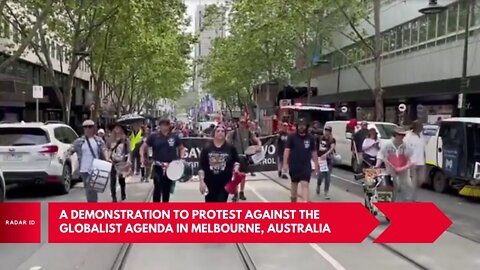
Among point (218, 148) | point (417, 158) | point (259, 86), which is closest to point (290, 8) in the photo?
point (417, 158)

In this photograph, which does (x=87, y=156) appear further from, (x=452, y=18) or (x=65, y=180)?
(x=452, y=18)

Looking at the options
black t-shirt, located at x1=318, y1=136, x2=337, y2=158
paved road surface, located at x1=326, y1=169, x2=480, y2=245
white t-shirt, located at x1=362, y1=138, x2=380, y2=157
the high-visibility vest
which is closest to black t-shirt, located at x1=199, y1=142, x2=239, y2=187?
paved road surface, located at x1=326, y1=169, x2=480, y2=245

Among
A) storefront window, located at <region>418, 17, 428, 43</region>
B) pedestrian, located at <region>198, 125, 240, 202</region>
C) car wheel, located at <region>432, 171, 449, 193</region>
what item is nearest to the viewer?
pedestrian, located at <region>198, 125, 240, 202</region>

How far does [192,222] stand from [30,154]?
7.96 m

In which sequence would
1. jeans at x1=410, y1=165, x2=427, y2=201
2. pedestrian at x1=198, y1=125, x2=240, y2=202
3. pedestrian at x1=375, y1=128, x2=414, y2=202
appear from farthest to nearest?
jeans at x1=410, y1=165, x2=427, y2=201, pedestrian at x1=375, y1=128, x2=414, y2=202, pedestrian at x1=198, y1=125, x2=240, y2=202

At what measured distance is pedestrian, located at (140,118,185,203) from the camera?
9.53 m

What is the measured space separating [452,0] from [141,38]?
13.8 m

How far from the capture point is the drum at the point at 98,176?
343 inches

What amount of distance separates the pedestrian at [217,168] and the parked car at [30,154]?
568 centimetres

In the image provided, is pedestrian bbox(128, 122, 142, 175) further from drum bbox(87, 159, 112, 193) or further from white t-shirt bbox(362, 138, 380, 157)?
drum bbox(87, 159, 112, 193)

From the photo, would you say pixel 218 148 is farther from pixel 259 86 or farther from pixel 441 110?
pixel 259 86

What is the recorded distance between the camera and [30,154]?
43.8 ft

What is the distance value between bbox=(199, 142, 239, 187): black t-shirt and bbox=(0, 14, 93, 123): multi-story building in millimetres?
17777

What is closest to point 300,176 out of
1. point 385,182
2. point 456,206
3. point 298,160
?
point 298,160
